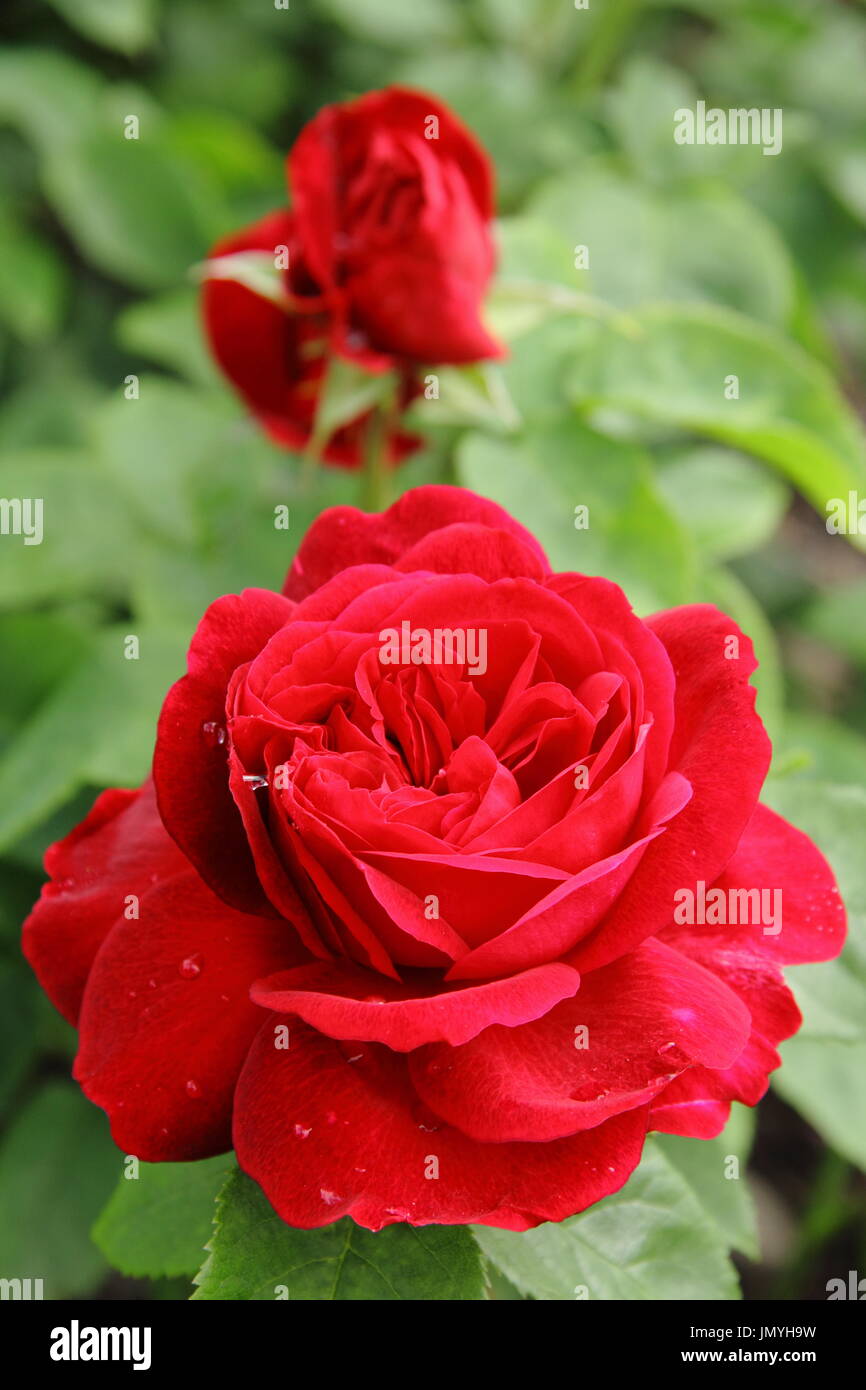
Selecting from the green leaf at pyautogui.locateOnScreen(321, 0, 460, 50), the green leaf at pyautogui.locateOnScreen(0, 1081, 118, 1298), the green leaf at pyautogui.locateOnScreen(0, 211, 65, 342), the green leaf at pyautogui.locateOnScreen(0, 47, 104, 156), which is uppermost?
the green leaf at pyautogui.locateOnScreen(321, 0, 460, 50)

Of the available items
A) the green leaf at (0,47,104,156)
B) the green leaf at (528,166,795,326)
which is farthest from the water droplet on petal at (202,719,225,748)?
the green leaf at (0,47,104,156)

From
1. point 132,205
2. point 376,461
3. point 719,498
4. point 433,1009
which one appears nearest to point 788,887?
point 433,1009

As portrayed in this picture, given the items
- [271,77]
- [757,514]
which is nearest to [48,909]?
[757,514]

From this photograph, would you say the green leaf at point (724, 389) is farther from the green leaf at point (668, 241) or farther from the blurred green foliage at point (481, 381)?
the green leaf at point (668, 241)

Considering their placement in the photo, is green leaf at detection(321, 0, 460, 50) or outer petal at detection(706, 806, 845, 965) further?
green leaf at detection(321, 0, 460, 50)

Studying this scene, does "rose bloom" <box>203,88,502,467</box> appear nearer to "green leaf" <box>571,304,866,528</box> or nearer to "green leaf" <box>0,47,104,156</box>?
"green leaf" <box>571,304,866,528</box>

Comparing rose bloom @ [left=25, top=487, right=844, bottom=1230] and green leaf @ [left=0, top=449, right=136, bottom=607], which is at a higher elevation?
green leaf @ [left=0, top=449, right=136, bottom=607]
